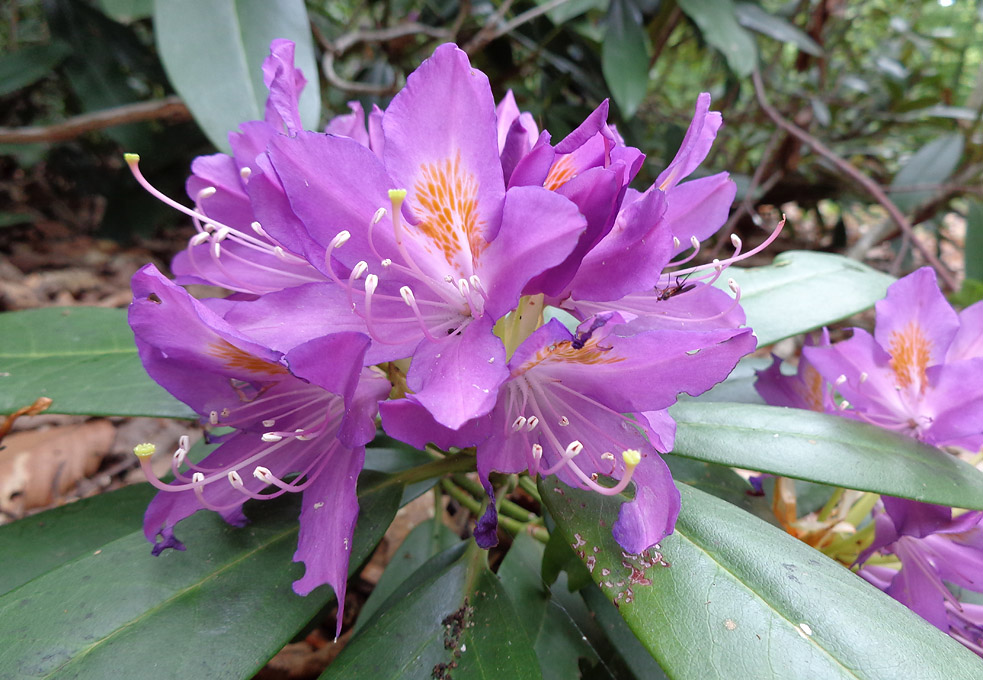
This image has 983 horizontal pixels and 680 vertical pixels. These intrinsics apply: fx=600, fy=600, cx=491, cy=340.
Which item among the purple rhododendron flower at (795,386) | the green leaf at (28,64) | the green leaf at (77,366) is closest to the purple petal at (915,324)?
the purple rhododendron flower at (795,386)

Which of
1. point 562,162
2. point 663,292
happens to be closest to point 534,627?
point 663,292

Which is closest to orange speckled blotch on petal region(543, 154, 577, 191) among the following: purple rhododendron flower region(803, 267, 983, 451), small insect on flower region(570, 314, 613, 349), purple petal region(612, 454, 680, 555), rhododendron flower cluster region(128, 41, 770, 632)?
rhododendron flower cluster region(128, 41, 770, 632)

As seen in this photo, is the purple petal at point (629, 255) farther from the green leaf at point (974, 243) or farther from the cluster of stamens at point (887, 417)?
the green leaf at point (974, 243)

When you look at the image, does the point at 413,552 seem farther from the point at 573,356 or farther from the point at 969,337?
the point at 969,337

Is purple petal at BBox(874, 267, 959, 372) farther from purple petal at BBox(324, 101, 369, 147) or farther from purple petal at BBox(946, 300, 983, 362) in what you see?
purple petal at BBox(324, 101, 369, 147)

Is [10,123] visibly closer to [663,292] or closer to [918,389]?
[663,292]

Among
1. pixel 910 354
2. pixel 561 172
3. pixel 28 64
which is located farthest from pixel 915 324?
pixel 28 64
